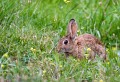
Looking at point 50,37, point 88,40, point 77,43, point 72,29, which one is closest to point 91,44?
point 88,40

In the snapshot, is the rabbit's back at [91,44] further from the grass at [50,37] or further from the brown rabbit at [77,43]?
the grass at [50,37]

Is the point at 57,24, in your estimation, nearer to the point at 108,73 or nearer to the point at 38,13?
the point at 38,13

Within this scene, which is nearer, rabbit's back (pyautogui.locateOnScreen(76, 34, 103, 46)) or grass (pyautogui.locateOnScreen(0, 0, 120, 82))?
grass (pyautogui.locateOnScreen(0, 0, 120, 82))

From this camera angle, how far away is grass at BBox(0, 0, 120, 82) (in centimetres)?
707

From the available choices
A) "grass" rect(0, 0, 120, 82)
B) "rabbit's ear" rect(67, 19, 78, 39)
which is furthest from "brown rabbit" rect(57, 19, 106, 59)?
"grass" rect(0, 0, 120, 82)

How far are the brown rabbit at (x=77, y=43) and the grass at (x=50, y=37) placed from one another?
0.49 ft

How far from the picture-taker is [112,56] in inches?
347

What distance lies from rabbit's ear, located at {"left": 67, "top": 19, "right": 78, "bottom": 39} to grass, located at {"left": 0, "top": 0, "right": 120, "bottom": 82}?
0.67 ft

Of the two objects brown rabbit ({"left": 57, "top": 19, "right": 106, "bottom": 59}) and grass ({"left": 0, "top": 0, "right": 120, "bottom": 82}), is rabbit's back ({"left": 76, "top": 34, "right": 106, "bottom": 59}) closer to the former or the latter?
brown rabbit ({"left": 57, "top": 19, "right": 106, "bottom": 59})

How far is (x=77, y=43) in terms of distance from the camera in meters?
9.39

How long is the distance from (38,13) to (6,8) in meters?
0.81

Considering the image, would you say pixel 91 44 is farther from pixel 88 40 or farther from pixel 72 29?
pixel 72 29

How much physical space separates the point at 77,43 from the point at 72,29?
25 centimetres

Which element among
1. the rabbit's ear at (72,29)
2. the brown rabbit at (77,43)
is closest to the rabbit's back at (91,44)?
the brown rabbit at (77,43)
